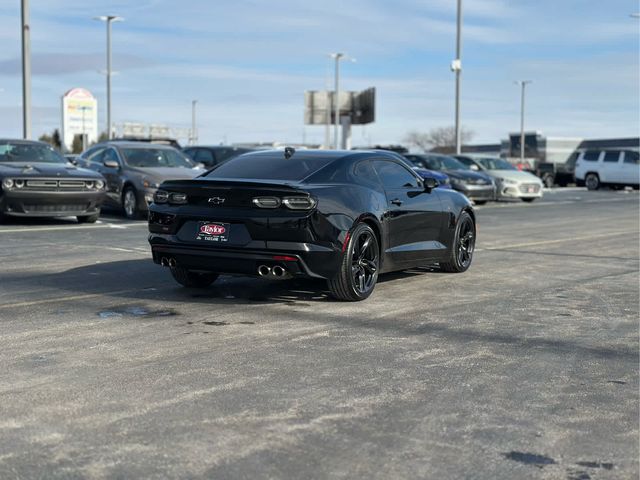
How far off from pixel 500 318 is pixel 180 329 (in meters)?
2.61

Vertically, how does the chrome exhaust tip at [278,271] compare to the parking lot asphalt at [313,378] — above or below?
above

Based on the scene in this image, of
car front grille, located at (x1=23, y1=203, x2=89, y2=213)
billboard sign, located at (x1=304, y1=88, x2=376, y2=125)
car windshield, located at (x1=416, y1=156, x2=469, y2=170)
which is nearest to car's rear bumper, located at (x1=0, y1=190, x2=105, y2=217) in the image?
car front grille, located at (x1=23, y1=203, x2=89, y2=213)

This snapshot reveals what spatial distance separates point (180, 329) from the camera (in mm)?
6676

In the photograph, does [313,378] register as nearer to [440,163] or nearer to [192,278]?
[192,278]

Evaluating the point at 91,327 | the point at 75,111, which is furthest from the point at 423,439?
the point at 75,111

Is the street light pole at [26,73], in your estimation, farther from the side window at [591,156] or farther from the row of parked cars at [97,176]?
the side window at [591,156]

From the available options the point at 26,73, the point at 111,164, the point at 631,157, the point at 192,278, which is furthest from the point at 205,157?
the point at 631,157

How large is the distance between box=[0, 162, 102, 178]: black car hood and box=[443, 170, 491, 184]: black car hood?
41.3 feet

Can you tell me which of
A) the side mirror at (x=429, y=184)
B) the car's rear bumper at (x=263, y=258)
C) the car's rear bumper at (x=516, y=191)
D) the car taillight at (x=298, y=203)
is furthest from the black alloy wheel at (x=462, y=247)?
the car's rear bumper at (x=516, y=191)

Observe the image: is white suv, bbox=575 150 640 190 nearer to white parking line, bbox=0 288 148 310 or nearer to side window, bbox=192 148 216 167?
side window, bbox=192 148 216 167

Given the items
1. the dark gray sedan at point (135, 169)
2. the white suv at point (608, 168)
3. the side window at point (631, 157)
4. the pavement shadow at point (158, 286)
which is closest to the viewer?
the pavement shadow at point (158, 286)

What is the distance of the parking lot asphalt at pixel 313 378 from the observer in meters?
3.93

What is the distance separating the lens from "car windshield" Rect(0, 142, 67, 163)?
53.0 ft

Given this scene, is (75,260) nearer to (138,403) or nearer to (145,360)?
(145,360)
